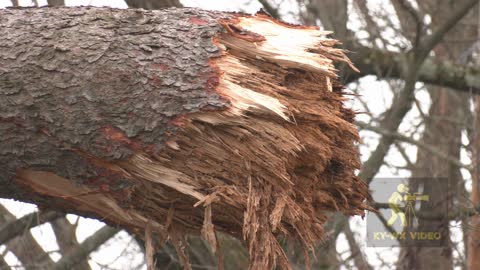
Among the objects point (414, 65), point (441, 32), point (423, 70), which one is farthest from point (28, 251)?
point (441, 32)

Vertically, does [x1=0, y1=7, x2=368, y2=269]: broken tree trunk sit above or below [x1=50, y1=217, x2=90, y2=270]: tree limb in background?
above

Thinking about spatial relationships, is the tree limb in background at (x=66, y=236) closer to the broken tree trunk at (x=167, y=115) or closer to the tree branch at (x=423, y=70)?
the tree branch at (x=423, y=70)

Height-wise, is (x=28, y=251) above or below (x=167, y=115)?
below

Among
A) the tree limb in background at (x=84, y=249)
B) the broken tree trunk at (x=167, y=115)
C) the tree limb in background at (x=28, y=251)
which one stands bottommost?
the tree limb in background at (x=28, y=251)

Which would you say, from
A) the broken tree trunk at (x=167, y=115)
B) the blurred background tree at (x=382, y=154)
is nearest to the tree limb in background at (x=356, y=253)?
the blurred background tree at (x=382, y=154)

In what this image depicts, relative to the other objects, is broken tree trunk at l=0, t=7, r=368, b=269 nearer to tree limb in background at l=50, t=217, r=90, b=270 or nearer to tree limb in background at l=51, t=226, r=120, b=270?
tree limb in background at l=51, t=226, r=120, b=270

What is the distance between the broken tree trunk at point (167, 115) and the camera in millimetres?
2676

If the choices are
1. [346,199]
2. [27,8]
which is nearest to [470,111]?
[346,199]

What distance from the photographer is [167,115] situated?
2652 mm

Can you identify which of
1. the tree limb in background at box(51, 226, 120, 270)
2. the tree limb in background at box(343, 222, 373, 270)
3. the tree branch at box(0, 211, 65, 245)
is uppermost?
the tree branch at box(0, 211, 65, 245)

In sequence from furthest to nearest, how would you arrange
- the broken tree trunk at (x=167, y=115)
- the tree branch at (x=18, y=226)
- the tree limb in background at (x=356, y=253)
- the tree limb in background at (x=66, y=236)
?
the tree limb in background at (x=356, y=253) < the tree limb in background at (x=66, y=236) < the tree branch at (x=18, y=226) < the broken tree trunk at (x=167, y=115)

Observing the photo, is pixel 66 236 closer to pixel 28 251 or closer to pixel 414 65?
pixel 28 251

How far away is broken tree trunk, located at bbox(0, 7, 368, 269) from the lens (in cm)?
268

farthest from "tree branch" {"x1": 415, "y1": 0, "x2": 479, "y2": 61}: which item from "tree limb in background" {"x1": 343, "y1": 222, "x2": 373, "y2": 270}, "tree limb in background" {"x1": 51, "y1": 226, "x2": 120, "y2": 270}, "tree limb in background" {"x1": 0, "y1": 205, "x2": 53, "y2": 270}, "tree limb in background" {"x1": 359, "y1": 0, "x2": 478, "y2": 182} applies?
"tree limb in background" {"x1": 0, "y1": 205, "x2": 53, "y2": 270}
